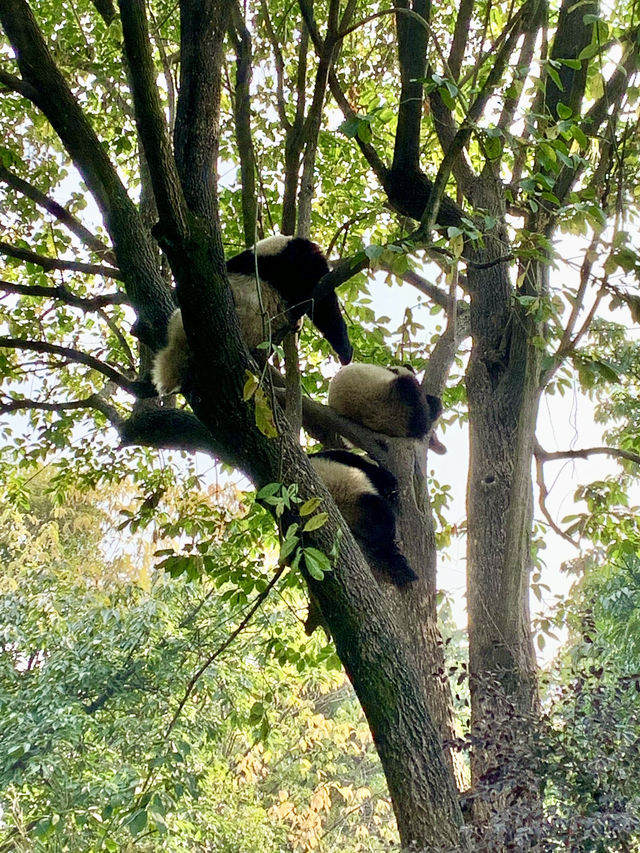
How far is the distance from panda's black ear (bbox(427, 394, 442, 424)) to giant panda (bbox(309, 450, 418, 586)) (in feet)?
1.96

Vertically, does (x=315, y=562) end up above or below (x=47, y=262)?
below

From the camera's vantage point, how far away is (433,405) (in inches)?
164

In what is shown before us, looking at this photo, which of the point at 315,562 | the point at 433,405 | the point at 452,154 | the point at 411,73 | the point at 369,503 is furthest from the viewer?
the point at 433,405

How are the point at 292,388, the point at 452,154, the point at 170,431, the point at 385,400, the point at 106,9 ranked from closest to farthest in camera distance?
1. the point at 452,154
2. the point at 292,388
3. the point at 170,431
4. the point at 106,9
5. the point at 385,400

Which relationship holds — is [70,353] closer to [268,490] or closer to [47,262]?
[47,262]

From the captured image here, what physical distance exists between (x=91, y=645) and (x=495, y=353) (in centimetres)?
610

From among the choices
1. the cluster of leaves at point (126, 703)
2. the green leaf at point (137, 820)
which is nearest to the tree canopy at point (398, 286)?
the green leaf at point (137, 820)

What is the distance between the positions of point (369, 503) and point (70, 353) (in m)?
1.59

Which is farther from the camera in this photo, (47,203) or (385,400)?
(385,400)

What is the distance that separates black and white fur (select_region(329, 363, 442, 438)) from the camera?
165 inches

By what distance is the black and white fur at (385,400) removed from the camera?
4.20 m

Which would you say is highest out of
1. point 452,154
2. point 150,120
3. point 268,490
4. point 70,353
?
point 452,154

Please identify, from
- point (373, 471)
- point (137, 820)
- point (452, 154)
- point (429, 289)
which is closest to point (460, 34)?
point (452, 154)

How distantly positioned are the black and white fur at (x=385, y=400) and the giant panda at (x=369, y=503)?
455mm
